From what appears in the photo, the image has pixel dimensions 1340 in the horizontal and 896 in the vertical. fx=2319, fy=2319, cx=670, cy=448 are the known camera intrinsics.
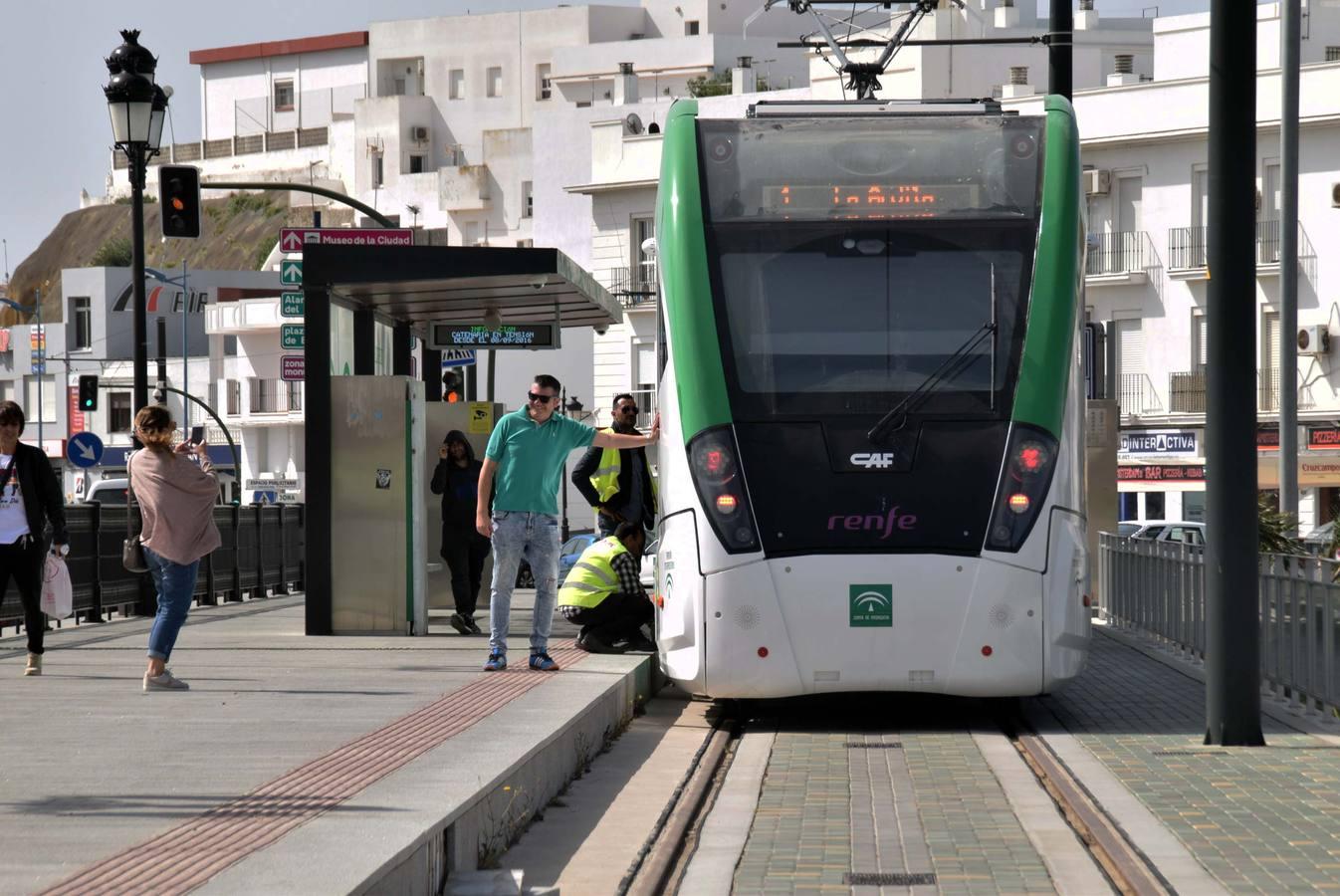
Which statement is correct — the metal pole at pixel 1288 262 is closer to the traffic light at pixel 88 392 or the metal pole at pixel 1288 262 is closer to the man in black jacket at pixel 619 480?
the man in black jacket at pixel 619 480

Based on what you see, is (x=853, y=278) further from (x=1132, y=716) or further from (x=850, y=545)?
(x=1132, y=716)

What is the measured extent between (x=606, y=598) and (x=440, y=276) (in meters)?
2.93

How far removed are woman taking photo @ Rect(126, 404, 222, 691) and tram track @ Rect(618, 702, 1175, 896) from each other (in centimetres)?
338

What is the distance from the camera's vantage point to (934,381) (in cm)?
1363

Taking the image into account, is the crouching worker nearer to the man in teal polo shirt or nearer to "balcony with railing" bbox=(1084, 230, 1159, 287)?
the man in teal polo shirt

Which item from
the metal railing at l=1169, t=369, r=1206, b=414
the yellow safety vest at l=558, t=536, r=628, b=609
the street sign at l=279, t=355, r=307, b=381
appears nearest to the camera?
the yellow safety vest at l=558, t=536, r=628, b=609

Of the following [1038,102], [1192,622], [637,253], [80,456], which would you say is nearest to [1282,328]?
[1192,622]

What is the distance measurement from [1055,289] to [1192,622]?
19.4 feet

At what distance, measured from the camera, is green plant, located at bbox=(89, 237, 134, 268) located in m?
134

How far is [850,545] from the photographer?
1323cm

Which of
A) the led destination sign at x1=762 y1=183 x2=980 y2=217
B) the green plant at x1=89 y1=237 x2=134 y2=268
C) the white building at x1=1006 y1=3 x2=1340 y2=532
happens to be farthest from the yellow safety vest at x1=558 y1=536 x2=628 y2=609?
the green plant at x1=89 y1=237 x2=134 y2=268

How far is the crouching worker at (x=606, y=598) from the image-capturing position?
1650 centimetres

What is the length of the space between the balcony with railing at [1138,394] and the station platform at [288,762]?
139 ft

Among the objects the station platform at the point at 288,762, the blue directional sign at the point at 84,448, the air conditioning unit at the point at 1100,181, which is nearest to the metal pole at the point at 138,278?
the station platform at the point at 288,762
